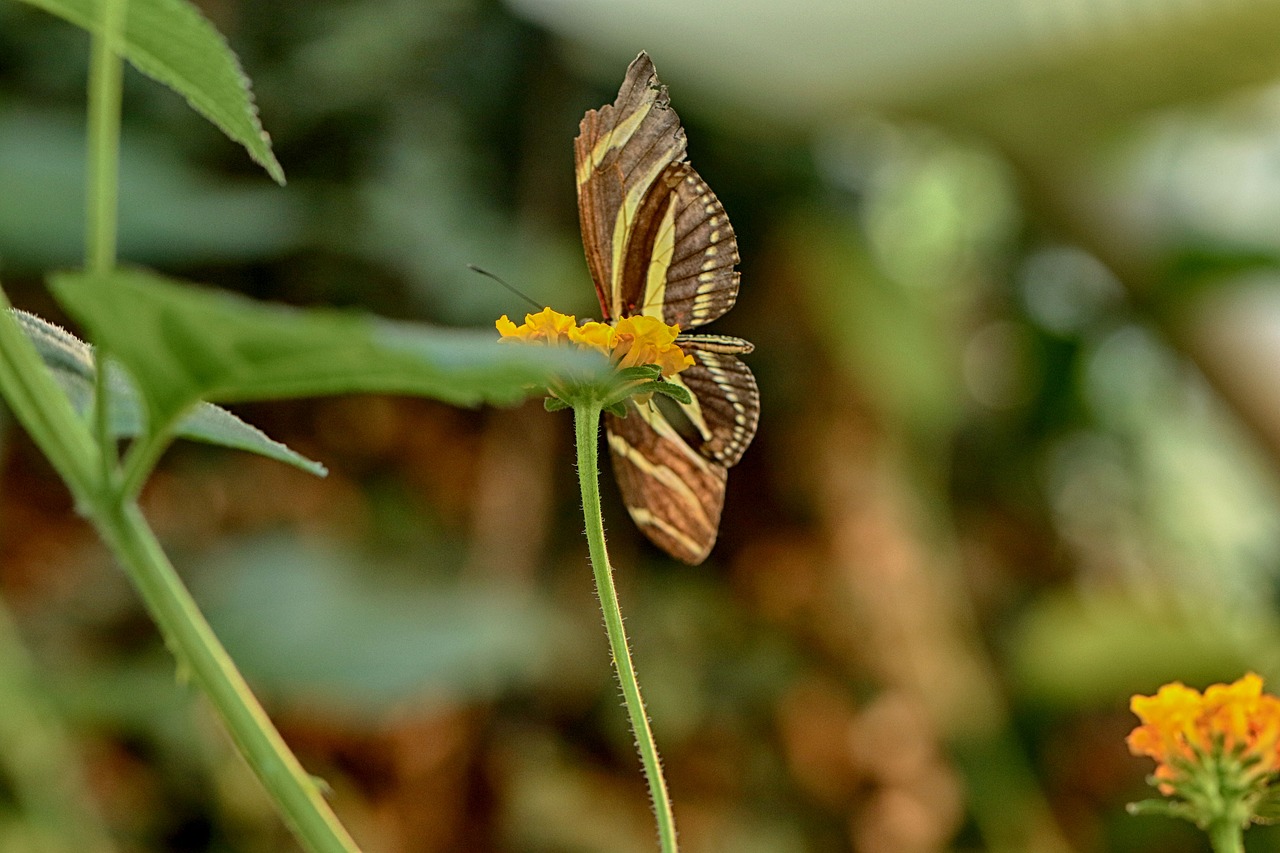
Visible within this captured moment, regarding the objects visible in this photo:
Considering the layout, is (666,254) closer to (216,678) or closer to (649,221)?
(649,221)

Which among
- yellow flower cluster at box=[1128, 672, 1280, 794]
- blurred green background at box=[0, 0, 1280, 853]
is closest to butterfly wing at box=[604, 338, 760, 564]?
yellow flower cluster at box=[1128, 672, 1280, 794]

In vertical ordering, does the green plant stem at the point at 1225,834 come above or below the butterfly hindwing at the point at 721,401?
below

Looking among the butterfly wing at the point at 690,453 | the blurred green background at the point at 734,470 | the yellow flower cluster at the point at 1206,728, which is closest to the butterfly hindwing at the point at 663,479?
the butterfly wing at the point at 690,453

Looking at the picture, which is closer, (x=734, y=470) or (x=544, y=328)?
(x=544, y=328)

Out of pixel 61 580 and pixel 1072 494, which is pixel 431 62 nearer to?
pixel 61 580

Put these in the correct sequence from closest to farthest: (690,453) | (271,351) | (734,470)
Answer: (271,351)
(690,453)
(734,470)

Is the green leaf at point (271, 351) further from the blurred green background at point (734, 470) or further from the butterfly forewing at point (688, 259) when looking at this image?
the blurred green background at point (734, 470)

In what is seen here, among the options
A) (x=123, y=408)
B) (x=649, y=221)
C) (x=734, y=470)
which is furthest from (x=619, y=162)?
(x=734, y=470)
